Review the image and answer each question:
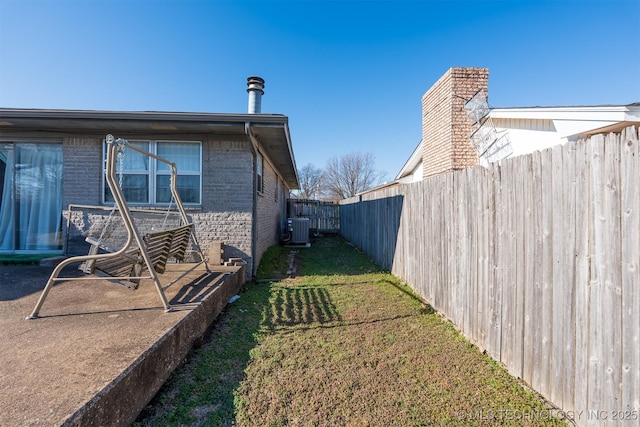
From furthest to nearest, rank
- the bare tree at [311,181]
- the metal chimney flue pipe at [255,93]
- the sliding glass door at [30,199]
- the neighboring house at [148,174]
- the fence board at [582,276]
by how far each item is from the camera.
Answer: the bare tree at [311,181], the metal chimney flue pipe at [255,93], the sliding glass door at [30,199], the neighboring house at [148,174], the fence board at [582,276]

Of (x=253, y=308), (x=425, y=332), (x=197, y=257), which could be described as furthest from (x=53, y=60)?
(x=425, y=332)

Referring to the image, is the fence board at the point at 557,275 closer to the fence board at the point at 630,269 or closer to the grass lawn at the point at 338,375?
the grass lawn at the point at 338,375

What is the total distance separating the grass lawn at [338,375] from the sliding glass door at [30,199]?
5002 millimetres

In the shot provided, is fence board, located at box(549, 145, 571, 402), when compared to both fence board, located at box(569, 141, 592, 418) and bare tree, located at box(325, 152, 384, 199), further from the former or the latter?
bare tree, located at box(325, 152, 384, 199)

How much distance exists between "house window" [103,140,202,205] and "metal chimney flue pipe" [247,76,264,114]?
233cm

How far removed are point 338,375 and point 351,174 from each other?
38101 millimetres

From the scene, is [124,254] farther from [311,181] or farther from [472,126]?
[311,181]

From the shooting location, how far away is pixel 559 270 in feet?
6.93

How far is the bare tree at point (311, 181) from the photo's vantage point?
39.0m

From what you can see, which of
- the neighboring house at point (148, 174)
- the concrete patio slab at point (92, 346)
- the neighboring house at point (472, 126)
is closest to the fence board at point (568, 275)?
the concrete patio slab at point (92, 346)

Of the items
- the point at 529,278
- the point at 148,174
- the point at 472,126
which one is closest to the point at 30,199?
the point at 148,174

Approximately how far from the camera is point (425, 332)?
3.55 meters

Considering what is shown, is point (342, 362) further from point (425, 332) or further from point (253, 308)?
point (253, 308)

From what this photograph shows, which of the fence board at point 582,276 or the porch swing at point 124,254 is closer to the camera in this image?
the fence board at point 582,276
